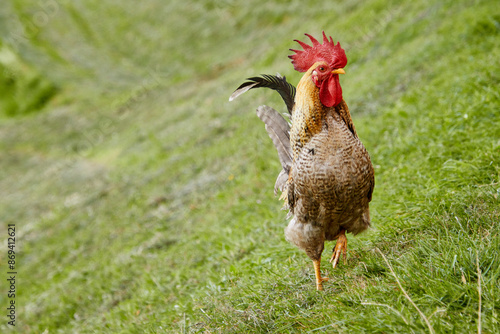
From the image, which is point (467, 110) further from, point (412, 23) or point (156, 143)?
point (156, 143)

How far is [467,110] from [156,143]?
11430 millimetres

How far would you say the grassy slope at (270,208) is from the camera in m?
2.71

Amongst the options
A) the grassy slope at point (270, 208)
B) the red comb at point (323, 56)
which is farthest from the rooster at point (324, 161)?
the grassy slope at point (270, 208)

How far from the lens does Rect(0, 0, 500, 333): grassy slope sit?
A: 8.87 ft

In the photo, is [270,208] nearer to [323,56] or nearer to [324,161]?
[324,161]

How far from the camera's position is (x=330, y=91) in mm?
2990

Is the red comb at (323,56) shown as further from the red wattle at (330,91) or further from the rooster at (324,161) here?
the red wattle at (330,91)

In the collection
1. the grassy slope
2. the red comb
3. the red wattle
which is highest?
the red comb

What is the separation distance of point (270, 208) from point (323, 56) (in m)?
3.40

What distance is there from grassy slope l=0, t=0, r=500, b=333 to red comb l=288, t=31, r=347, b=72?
5.14ft

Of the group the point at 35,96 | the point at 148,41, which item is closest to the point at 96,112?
the point at 35,96

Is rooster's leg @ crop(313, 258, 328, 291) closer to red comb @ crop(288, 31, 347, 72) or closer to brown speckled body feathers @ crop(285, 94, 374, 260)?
brown speckled body feathers @ crop(285, 94, 374, 260)

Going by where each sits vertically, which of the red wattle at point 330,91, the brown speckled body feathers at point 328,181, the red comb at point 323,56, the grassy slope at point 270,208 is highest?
the red comb at point 323,56

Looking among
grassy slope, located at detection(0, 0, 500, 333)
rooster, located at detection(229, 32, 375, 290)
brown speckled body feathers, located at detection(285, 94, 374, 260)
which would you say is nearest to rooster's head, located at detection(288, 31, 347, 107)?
rooster, located at detection(229, 32, 375, 290)
